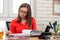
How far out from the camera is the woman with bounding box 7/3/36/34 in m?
2.64

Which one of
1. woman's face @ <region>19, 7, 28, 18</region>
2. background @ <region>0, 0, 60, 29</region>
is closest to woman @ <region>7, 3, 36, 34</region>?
woman's face @ <region>19, 7, 28, 18</region>

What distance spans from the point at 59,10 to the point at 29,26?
4.14ft

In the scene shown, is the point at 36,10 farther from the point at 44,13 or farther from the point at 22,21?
the point at 22,21

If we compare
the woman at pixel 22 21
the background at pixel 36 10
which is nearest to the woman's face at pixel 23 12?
the woman at pixel 22 21

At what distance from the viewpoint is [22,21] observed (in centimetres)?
275

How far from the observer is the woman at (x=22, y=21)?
104 inches

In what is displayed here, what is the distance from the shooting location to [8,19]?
364 cm

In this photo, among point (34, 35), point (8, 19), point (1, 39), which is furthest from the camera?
point (8, 19)

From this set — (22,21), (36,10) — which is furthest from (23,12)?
(36,10)

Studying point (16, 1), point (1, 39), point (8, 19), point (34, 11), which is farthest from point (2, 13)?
point (1, 39)

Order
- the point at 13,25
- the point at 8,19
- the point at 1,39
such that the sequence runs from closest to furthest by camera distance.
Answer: the point at 1,39 → the point at 13,25 → the point at 8,19

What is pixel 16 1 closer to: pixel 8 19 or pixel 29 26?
pixel 8 19

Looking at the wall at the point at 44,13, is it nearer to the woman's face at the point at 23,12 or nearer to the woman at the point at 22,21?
the woman at the point at 22,21

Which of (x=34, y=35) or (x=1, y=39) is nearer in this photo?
(x=1, y=39)
